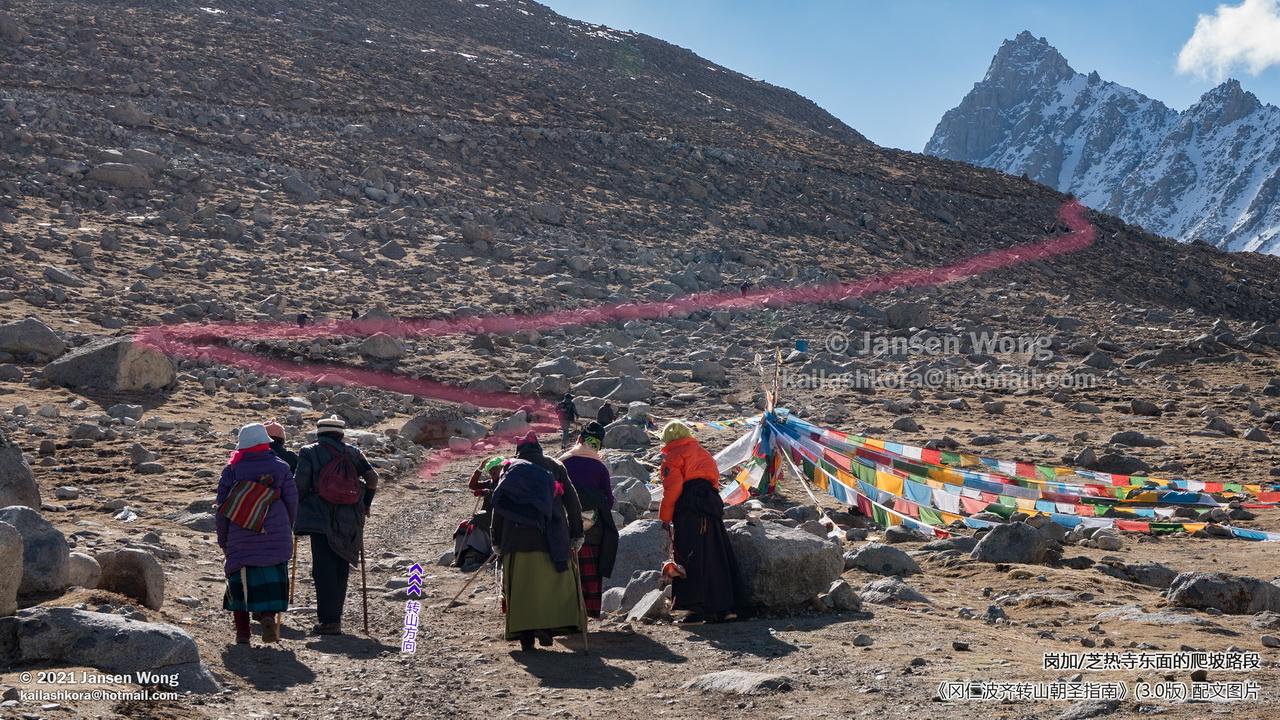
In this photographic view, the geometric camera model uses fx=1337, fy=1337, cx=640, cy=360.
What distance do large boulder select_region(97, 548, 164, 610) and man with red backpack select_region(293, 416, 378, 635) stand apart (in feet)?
2.73

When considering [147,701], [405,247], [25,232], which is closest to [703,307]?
[405,247]

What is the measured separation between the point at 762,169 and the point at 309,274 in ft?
54.4

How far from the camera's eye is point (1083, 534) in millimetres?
9953

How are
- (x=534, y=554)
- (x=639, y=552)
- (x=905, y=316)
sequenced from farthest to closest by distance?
(x=905, y=316) → (x=639, y=552) → (x=534, y=554)

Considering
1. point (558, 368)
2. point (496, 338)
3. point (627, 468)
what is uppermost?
point (496, 338)

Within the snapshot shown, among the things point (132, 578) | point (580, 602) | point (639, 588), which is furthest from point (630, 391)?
point (132, 578)

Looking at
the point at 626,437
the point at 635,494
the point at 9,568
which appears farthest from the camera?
the point at 626,437

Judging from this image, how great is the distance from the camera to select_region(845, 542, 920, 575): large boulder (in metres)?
8.60

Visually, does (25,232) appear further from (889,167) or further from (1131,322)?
(889,167)

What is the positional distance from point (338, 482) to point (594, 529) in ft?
4.55

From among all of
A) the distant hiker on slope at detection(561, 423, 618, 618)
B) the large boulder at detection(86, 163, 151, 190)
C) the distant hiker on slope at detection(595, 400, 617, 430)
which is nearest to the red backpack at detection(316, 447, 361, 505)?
the distant hiker on slope at detection(561, 423, 618, 618)

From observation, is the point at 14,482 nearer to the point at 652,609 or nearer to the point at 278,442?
the point at 278,442

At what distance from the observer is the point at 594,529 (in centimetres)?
713

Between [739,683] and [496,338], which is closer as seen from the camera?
[739,683]
